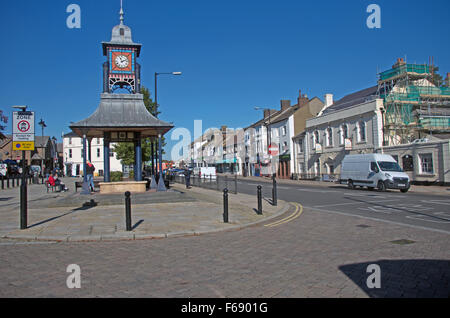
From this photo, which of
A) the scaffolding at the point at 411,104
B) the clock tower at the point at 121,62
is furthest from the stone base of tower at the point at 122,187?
the scaffolding at the point at 411,104

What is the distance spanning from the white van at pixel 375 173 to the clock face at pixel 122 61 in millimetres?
16892

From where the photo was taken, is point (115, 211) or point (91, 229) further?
point (115, 211)

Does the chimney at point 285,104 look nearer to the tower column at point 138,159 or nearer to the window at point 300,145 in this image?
the window at point 300,145

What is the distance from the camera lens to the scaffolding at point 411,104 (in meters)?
29.5

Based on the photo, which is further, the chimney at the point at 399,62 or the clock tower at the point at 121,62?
the chimney at the point at 399,62

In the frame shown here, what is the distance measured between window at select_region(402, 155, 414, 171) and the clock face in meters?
22.4

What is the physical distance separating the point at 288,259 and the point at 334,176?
30206 mm

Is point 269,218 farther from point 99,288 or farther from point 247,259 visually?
point 99,288

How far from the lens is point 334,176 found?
3425 cm

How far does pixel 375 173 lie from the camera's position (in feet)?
71.4

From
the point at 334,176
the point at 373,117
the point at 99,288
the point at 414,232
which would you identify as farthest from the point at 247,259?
the point at 334,176

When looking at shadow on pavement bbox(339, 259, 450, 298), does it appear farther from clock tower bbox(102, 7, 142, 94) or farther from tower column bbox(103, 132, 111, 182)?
clock tower bbox(102, 7, 142, 94)
